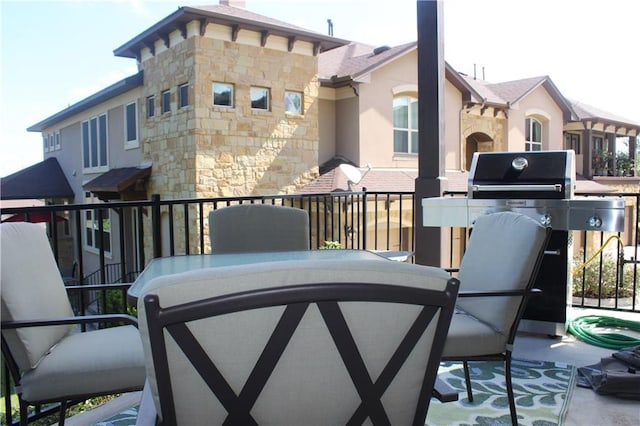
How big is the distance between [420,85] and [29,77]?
29.0 ft

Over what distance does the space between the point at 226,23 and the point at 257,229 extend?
752cm

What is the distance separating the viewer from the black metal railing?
125 inches

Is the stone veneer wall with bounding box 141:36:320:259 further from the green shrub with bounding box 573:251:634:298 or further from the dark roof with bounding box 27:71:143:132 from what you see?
the green shrub with bounding box 573:251:634:298

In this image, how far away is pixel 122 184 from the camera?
35.2 feet

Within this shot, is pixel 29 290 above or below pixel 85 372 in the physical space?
above

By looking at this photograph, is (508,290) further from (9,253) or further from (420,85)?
(420,85)

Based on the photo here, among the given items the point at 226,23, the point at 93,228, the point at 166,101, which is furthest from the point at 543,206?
the point at 93,228

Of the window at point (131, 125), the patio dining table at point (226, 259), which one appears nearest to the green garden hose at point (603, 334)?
the patio dining table at point (226, 259)

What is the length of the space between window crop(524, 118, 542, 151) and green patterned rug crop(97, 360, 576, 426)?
13.1m

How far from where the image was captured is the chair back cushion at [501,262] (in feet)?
5.98

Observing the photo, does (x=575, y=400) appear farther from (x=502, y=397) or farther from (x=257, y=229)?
(x=257, y=229)

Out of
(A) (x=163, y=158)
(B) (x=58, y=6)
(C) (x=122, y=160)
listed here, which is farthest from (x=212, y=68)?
(C) (x=122, y=160)

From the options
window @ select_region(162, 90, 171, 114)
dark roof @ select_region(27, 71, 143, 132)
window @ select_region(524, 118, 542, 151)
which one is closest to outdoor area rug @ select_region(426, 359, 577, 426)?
window @ select_region(162, 90, 171, 114)

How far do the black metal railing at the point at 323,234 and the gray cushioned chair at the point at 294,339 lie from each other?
152 centimetres
